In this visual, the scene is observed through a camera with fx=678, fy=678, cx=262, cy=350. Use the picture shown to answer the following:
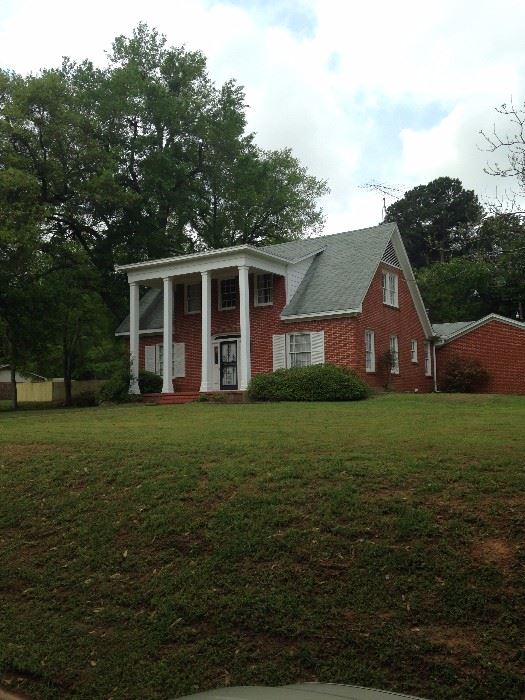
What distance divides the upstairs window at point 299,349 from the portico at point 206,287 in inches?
60.3

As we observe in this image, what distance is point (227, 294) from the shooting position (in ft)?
88.6

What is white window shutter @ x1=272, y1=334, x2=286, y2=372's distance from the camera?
24547 millimetres

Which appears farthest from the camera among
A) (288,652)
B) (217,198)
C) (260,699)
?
(217,198)

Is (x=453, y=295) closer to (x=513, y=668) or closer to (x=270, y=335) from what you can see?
(x=270, y=335)

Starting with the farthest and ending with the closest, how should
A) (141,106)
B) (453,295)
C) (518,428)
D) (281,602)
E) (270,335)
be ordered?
1. (453,295)
2. (141,106)
3. (270,335)
4. (518,428)
5. (281,602)

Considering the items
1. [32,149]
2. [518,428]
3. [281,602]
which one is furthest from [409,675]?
[32,149]

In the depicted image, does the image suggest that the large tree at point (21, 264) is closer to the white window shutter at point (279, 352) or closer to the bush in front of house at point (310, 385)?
the white window shutter at point (279, 352)

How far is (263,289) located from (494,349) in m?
10.3

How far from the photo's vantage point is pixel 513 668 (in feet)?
13.4

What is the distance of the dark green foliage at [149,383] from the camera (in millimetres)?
25906

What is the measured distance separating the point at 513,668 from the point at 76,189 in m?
27.7

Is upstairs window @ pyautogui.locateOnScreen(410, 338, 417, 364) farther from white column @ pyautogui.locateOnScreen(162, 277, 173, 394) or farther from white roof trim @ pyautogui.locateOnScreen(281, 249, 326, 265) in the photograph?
white column @ pyautogui.locateOnScreen(162, 277, 173, 394)

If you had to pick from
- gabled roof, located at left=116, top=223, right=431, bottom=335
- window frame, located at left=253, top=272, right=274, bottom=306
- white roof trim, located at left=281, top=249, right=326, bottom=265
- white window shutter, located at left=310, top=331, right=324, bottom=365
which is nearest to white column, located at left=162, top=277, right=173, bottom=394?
gabled roof, located at left=116, top=223, right=431, bottom=335

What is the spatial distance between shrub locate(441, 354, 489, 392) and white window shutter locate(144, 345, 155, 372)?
12438mm
